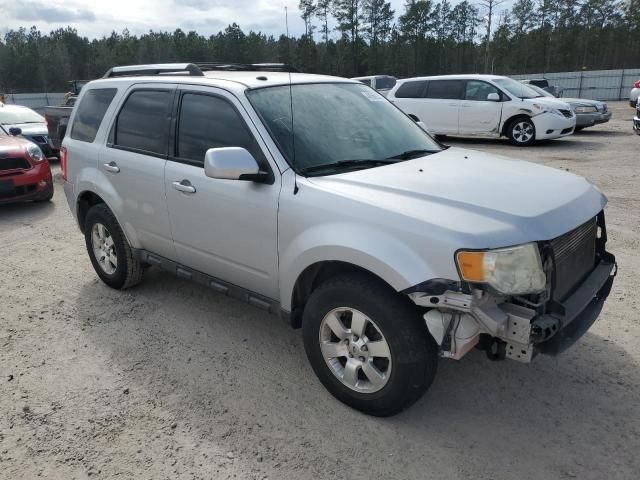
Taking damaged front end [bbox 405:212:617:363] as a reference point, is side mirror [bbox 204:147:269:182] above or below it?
above

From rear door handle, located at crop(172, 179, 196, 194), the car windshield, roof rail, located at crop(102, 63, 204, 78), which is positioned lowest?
rear door handle, located at crop(172, 179, 196, 194)

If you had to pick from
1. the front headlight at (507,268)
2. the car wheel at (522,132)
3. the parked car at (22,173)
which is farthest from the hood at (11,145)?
the car wheel at (522,132)

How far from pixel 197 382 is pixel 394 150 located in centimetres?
203

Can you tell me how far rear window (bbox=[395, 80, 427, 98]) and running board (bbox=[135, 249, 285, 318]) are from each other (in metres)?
11.2

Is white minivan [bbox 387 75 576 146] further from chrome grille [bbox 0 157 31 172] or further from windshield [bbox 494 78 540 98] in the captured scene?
chrome grille [bbox 0 157 31 172]

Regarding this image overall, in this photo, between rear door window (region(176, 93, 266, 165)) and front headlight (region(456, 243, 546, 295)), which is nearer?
front headlight (region(456, 243, 546, 295))

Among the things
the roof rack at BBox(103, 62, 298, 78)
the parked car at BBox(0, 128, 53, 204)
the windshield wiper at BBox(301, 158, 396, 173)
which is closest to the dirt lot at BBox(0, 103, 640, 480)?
the windshield wiper at BBox(301, 158, 396, 173)

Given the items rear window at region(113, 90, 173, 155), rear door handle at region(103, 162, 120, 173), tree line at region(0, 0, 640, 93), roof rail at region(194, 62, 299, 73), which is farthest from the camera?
tree line at region(0, 0, 640, 93)

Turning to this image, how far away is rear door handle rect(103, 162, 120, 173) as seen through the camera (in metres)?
4.22

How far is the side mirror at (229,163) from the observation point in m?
2.93

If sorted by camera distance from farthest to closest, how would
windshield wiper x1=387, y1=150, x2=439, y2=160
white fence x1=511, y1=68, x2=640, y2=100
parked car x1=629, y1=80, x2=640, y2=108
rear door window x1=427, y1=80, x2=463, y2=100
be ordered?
white fence x1=511, y1=68, x2=640, y2=100, parked car x1=629, y1=80, x2=640, y2=108, rear door window x1=427, y1=80, x2=463, y2=100, windshield wiper x1=387, y1=150, x2=439, y2=160

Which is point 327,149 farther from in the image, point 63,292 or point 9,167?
point 9,167

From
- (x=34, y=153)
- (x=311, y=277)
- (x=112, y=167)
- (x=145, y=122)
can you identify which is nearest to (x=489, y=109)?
(x=34, y=153)

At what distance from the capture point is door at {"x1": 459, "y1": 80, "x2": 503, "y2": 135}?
41.7 ft
